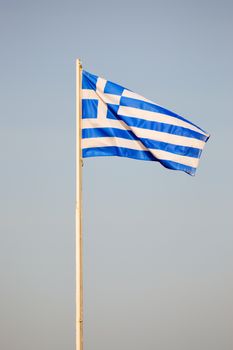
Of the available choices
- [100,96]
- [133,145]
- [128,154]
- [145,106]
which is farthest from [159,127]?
[100,96]

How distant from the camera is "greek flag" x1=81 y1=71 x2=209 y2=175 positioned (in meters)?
14.4

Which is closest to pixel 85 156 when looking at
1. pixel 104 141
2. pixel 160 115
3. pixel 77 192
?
pixel 104 141

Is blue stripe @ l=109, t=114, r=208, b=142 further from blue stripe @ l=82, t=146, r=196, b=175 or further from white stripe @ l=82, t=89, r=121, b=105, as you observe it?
blue stripe @ l=82, t=146, r=196, b=175

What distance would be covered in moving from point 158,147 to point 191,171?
1240 mm

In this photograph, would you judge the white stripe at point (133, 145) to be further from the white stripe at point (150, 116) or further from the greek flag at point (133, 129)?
the white stripe at point (150, 116)

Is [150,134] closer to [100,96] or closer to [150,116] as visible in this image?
[150,116]

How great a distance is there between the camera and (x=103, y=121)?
14.5 m

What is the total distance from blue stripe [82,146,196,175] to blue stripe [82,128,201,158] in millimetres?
329

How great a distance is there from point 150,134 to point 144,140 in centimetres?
27

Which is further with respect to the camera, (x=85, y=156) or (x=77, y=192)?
(x=85, y=156)

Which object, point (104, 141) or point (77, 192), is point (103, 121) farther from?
point (77, 192)

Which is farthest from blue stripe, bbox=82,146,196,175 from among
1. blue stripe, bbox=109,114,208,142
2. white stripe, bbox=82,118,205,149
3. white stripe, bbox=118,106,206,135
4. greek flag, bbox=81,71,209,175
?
white stripe, bbox=118,106,206,135

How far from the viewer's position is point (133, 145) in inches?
582

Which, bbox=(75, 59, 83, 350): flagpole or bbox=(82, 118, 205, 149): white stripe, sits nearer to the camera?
bbox=(75, 59, 83, 350): flagpole
